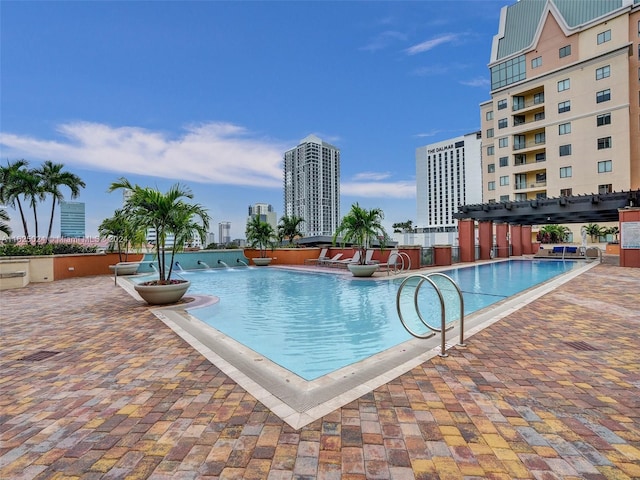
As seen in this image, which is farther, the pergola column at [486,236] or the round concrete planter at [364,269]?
the pergola column at [486,236]

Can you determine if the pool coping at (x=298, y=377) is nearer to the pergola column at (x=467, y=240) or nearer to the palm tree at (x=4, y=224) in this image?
the palm tree at (x=4, y=224)

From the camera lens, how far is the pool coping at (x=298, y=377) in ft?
8.79

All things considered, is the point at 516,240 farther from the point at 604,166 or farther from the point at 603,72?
the point at 603,72

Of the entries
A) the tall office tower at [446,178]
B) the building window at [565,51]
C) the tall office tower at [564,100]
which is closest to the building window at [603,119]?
the tall office tower at [564,100]

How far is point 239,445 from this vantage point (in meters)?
2.13

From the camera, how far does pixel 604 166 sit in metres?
30.7

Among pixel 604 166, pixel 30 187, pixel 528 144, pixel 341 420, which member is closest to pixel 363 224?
pixel 341 420

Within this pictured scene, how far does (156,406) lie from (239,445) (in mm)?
1054

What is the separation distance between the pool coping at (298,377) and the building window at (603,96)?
1560 inches

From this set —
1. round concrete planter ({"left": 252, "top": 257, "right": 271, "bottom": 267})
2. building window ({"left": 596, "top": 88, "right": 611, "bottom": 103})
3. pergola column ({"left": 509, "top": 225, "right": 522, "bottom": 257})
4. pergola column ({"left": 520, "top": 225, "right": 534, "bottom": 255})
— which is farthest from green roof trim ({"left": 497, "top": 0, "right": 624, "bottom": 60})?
round concrete planter ({"left": 252, "top": 257, "right": 271, "bottom": 267})

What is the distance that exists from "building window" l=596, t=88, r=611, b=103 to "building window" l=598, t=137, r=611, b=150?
12.8 feet

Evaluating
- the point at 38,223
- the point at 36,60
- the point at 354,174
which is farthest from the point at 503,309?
the point at 354,174

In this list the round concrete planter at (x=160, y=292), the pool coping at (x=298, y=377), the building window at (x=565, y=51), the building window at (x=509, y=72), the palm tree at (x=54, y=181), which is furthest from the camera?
the building window at (x=509, y=72)

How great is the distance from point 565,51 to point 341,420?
47159 mm
